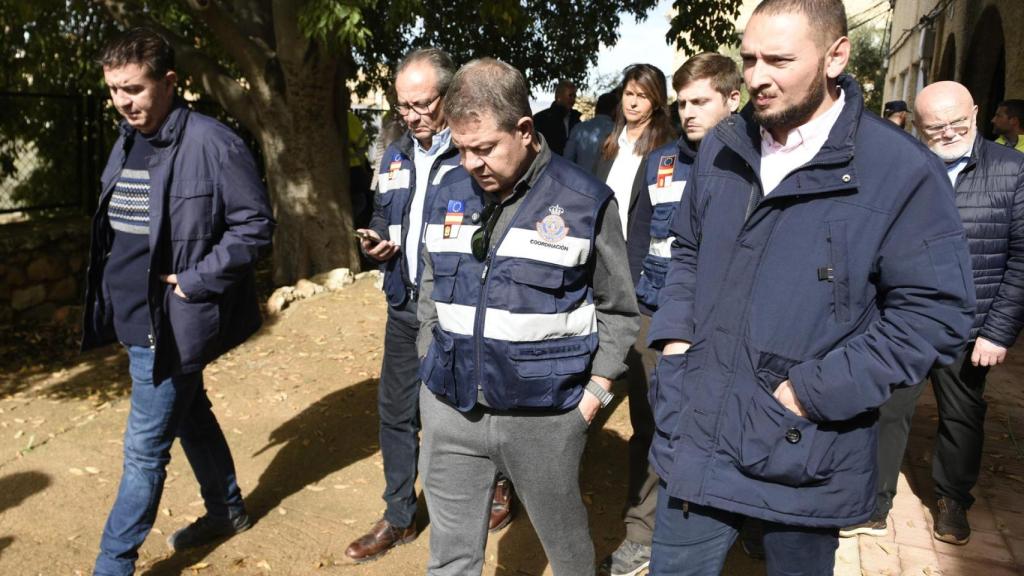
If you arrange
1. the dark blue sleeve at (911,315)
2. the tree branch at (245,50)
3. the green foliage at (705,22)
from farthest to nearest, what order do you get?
the green foliage at (705,22) < the tree branch at (245,50) < the dark blue sleeve at (911,315)

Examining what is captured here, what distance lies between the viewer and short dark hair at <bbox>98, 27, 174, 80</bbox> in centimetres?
325

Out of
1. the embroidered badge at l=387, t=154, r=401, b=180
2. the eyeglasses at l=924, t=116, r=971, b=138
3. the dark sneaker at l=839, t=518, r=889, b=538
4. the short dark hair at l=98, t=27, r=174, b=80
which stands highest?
the short dark hair at l=98, t=27, r=174, b=80

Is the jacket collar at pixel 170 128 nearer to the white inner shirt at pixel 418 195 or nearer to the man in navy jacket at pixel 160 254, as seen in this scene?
the man in navy jacket at pixel 160 254

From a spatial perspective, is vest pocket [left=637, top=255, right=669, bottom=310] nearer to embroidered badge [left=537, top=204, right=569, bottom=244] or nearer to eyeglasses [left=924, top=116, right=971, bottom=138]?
embroidered badge [left=537, top=204, right=569, bottom=244]

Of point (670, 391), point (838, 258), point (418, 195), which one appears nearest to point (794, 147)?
point (838, 258)

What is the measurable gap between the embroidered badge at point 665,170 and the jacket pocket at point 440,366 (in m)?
1.38

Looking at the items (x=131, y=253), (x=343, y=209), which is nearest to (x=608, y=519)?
(x=131, y=253)

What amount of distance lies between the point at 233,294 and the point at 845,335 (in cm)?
246

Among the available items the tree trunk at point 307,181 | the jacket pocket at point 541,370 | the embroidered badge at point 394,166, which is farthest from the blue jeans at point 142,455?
the tree trunk at point 307,181

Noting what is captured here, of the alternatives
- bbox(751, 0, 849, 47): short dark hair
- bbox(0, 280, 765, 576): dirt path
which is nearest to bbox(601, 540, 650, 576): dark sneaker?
bbox(0, 280, 765, 576): dirt path

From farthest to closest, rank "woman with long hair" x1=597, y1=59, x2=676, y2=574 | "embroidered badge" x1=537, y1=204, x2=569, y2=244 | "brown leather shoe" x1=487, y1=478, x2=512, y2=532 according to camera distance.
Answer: "brown leather shoe" x1=487, y1=478, x2=512, y2=532 → "woman with long hair" x1=597, y1=59, x2=676, y2=574 → "embroidered badge" x1=537, y1=204, x2=569, y2=244

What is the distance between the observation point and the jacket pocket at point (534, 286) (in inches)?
101

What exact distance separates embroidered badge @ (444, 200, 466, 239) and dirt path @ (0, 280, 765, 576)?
1.82 metres

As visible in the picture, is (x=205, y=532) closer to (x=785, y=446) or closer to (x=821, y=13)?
(x=785, y=446)
